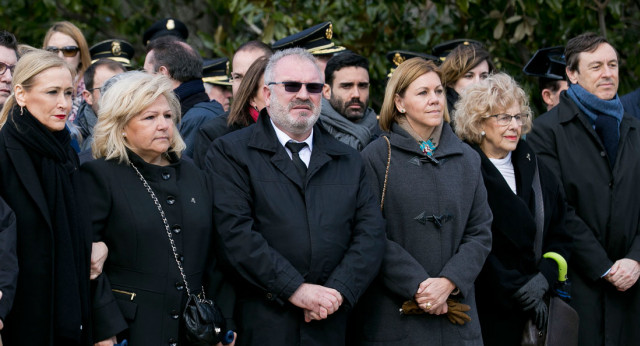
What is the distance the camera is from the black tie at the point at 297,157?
14.2 feet

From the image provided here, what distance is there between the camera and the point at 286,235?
13.6 feet

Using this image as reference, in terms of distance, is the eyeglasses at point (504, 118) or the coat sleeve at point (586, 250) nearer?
the eyeglasses at point (504, 118)

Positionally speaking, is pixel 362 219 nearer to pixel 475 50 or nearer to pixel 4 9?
pixel 475 50

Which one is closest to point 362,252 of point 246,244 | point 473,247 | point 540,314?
point 246,244

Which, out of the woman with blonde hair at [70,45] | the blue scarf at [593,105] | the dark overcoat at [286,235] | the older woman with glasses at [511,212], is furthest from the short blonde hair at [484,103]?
the woman with blonde hair at [70,45]

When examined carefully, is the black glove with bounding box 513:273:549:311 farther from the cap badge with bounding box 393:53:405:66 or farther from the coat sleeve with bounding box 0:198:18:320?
the coat sleeve with bounding box 0:198:18:320

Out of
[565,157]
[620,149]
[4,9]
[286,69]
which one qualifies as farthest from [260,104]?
[4,9]

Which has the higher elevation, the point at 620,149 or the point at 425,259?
the point at 620,149

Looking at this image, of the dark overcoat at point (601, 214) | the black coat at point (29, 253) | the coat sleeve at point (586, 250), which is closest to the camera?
the black coat at point (29, 253)

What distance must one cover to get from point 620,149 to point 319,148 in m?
2.31

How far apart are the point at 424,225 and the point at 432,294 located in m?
0.38

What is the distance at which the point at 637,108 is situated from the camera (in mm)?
6598

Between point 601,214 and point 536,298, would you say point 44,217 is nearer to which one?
point 536,298

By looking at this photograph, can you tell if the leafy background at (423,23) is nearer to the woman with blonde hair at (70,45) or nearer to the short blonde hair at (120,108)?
the woman with blonde hair at (70,45)
